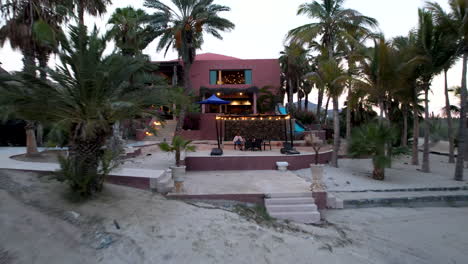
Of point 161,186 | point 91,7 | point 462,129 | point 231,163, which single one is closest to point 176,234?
point 161,186

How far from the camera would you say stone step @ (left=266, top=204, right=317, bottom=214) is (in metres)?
6.40

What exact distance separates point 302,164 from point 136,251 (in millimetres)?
8417

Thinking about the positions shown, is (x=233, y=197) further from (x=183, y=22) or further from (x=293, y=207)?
(x=183, y=22)

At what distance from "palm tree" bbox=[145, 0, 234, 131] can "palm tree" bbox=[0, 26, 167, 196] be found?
1125 cm

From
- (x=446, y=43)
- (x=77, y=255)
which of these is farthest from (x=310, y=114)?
(x=77, y=255)

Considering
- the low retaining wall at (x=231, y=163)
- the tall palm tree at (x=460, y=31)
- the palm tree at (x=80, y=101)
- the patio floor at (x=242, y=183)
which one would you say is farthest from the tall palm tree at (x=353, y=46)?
the palm tree at (x=80, y=101)

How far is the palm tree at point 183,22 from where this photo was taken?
1711 centimetres

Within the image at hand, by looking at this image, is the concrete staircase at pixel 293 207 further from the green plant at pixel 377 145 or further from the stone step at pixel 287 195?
the green plant at pixel 377 145

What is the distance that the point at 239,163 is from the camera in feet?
34.4

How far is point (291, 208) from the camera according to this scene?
6469mm

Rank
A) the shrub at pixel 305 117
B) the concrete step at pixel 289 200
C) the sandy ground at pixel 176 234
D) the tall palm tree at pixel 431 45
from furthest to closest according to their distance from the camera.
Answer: the shrub at pixel 305 117
the tall palm tree at pixel 431 45
the concrete step at pixel 289 200
the sandy ground at pixel 176 234

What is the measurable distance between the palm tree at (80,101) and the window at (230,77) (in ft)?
59.3

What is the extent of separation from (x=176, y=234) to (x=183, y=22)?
15952mm

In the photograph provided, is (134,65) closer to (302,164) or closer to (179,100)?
(179,100)
